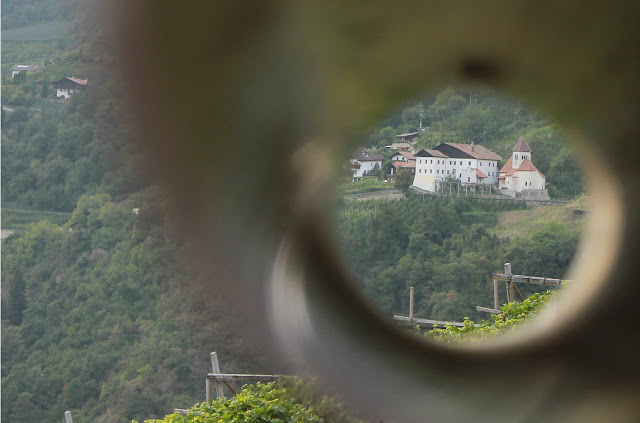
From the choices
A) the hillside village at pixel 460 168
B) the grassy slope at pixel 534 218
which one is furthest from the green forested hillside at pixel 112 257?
the hillside village at pixel 460 168

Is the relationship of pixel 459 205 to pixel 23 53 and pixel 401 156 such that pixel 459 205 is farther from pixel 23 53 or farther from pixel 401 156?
pixel 23 53

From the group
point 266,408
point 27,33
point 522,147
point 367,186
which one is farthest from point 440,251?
point 266,408

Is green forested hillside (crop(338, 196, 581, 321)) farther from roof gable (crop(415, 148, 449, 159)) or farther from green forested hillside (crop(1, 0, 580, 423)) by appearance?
roof gable (crop(415, 148, 449, 159))

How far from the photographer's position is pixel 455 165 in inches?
966

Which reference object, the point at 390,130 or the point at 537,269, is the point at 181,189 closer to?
the point at 537,269

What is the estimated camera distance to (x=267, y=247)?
1668 millimetres

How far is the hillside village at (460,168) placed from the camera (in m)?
23.2

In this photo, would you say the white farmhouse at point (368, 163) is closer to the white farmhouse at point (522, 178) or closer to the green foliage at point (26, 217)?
the white farmhouse at point (522, 178)

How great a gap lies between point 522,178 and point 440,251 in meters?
4.55

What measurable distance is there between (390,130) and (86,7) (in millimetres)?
23147

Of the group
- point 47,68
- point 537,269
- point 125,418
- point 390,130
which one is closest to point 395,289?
point 537,269

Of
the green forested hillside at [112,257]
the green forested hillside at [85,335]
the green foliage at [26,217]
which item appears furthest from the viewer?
the green foliage at [26,217]

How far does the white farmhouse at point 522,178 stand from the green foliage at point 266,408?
2109cm

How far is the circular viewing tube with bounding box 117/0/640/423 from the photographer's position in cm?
140
